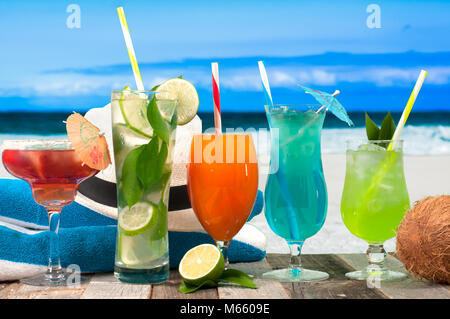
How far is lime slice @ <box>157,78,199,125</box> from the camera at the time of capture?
125cm

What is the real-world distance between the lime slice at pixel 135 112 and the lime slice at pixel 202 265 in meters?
0.26

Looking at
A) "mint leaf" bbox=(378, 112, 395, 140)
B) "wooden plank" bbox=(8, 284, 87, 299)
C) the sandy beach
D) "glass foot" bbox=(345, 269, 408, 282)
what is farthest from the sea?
"wooden plank" bbox=(8, 284, 87, 299)

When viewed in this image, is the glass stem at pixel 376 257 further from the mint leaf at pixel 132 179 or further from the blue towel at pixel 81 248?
the mint leaf at pixel 132 179

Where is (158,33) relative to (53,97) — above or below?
above

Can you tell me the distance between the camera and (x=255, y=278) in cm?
126

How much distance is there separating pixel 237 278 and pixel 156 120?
0.36 meters

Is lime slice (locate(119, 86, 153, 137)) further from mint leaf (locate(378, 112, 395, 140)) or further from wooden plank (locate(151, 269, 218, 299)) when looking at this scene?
mint leaf (locate(378, 112, 395, 140))

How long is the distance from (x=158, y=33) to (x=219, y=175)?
9301mm

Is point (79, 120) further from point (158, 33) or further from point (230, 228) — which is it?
point (158, 33)

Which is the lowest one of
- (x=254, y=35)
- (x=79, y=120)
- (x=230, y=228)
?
(x=230, y=228)

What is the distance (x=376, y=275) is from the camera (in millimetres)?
1280

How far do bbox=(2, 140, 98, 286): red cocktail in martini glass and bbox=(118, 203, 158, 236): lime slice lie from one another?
5.0 inches
